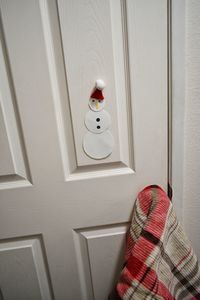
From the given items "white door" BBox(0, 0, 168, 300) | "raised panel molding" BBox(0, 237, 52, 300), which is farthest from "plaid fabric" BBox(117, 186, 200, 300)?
"raised panel molding" BBox(0, 237, 52, 300)

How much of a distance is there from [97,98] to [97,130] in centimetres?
9

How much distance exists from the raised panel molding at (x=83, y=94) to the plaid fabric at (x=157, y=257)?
14 centimetres

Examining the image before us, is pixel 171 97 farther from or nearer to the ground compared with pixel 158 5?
nearer to the ground

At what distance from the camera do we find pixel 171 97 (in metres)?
0.50

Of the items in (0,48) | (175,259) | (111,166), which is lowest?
(175,259)

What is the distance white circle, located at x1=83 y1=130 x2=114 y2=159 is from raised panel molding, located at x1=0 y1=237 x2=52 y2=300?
363 millimetres

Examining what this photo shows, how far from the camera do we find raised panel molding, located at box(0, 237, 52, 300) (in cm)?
58

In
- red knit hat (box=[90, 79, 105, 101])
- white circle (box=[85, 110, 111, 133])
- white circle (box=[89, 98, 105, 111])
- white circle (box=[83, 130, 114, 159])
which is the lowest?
white circle (box=[83, 130, 114, 159])

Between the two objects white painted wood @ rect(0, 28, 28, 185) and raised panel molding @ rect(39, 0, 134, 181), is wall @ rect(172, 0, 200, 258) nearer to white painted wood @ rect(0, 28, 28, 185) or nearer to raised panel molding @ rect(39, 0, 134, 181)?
raised panel molding @ rect(39, 0, 134, 181)

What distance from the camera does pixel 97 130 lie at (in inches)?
19.9

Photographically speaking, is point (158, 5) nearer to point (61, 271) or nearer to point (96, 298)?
point (61, 271)

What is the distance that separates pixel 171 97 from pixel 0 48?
495mm

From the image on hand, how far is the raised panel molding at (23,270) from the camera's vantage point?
1.91 ft

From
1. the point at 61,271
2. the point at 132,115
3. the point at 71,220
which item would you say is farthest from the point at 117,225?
the point at 132,115
